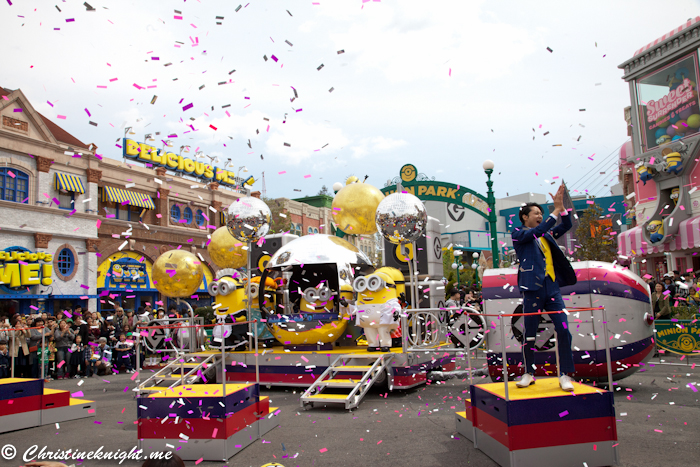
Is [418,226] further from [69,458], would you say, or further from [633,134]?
[633,134]

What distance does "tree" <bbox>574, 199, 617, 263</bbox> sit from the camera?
79.9 feet

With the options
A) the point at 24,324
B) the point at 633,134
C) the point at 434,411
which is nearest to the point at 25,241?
the point at 24,324

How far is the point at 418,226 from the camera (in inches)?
335

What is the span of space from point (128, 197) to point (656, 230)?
24927 millimetres

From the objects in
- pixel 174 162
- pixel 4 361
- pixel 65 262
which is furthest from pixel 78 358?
pixel 174 162

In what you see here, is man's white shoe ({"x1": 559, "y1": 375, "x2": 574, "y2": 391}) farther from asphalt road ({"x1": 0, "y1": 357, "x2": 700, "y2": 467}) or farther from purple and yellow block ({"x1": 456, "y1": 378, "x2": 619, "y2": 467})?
asphalt road ({"x1": 0, "y1": 357, "x2": 700, "y2": 467})

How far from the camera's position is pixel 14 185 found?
67.8 feet

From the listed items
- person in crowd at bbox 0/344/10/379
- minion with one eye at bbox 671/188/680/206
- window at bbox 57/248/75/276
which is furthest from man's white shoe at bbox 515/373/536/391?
window at bbox 57/248/75/276

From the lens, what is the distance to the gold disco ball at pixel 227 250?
1197 cm

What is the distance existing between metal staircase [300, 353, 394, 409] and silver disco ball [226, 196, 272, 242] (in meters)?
3.01

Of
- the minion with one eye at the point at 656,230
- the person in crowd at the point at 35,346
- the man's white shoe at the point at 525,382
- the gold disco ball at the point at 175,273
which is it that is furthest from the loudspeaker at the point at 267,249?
the minion with one eye at the point at 656,230

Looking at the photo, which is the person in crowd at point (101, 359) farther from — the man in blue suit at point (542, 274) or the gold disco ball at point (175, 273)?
the man in blue suit at point (542, 274)

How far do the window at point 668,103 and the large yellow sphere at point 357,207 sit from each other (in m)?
15.7

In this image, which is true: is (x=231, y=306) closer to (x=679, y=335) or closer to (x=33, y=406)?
(x=33, y=406)
